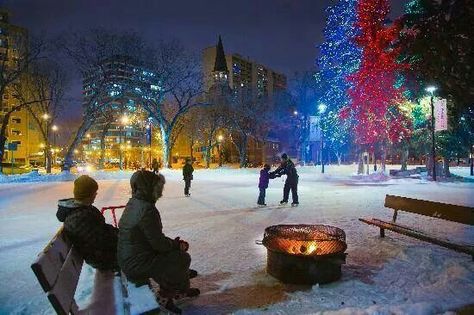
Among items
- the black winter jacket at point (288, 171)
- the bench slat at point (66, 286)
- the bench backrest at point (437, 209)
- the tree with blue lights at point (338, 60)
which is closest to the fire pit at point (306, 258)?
the bench backrest at point (437, 209)

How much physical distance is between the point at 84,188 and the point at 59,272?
164 centimetres

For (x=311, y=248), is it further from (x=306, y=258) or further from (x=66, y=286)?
(x=66, y=286)

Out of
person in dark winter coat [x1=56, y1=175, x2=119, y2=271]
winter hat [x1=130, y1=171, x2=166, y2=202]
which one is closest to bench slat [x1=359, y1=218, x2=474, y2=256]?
winter hat [x1=130, y1=171, x2=166, y2=202]

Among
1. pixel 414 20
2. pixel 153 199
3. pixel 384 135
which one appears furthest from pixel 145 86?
pixel 153 199

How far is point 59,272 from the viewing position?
3.78 m

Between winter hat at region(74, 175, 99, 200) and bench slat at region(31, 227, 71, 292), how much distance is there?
649mm

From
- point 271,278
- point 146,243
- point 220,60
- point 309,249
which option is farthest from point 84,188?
point 220,60

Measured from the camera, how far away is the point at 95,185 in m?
5.41

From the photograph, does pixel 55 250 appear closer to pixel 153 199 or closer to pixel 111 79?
Answer: pixel 153 199

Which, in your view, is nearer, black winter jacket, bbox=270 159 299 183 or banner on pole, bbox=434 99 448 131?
black winter jacket, bbox=270 159 299 183

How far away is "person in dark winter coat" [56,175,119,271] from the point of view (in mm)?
5035

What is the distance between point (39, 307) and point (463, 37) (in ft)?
25.8

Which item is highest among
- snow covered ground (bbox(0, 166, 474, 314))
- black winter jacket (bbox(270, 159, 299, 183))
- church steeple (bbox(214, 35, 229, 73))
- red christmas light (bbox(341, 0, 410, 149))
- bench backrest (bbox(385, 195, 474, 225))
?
church steeple (bbox(214, 35, 229, 73))

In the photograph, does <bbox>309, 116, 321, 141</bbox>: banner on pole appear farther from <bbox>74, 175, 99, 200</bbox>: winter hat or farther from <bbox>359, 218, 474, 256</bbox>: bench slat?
<bbox>74, 175, 99, 200</bbox>: winter hat
